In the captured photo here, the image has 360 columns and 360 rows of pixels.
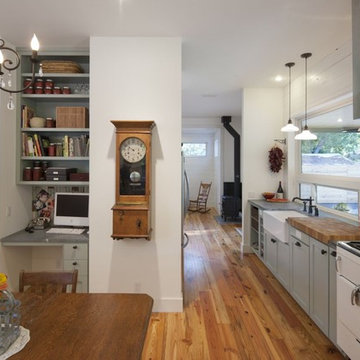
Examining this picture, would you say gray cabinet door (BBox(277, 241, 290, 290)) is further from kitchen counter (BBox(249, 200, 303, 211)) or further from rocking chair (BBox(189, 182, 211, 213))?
rocking chair (BBox(189, 182, 211, 213))

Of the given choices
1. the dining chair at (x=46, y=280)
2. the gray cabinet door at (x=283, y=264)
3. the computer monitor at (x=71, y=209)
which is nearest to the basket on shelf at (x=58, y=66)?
the computer monitor at (x=71, y=209)

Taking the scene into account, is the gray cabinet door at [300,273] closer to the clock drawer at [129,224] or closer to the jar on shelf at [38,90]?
the clock drawer at [129,224]

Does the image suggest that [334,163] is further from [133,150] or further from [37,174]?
[37,174]

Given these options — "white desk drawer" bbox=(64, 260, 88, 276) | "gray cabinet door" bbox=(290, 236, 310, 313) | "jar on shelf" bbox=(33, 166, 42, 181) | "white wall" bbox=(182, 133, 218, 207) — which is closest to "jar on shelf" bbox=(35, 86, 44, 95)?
"jar on shelf" bbox=(33, 166, 42, 181)

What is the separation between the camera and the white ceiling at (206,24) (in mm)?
2178

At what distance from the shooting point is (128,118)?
266 centimetres

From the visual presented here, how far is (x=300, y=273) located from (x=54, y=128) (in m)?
2.99

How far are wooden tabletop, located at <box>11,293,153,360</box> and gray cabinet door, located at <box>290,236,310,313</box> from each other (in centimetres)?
174

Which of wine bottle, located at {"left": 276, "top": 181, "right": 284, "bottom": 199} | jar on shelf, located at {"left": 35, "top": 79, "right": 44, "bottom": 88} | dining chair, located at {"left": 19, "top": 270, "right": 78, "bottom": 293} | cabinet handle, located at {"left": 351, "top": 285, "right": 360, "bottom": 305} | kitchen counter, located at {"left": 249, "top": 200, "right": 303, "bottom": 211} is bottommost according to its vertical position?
cabinet handle, located at {"left": 351, "top": 285, "right": 360, "bottom": 305}

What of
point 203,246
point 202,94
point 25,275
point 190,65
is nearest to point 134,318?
point 25,275

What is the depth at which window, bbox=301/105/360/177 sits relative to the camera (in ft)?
10.1

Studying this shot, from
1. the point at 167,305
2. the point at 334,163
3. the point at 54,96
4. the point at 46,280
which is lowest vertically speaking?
the point at 167,305

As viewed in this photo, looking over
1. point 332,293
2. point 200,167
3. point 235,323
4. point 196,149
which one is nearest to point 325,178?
point 332,293

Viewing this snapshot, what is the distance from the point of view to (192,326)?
8.14 ft
